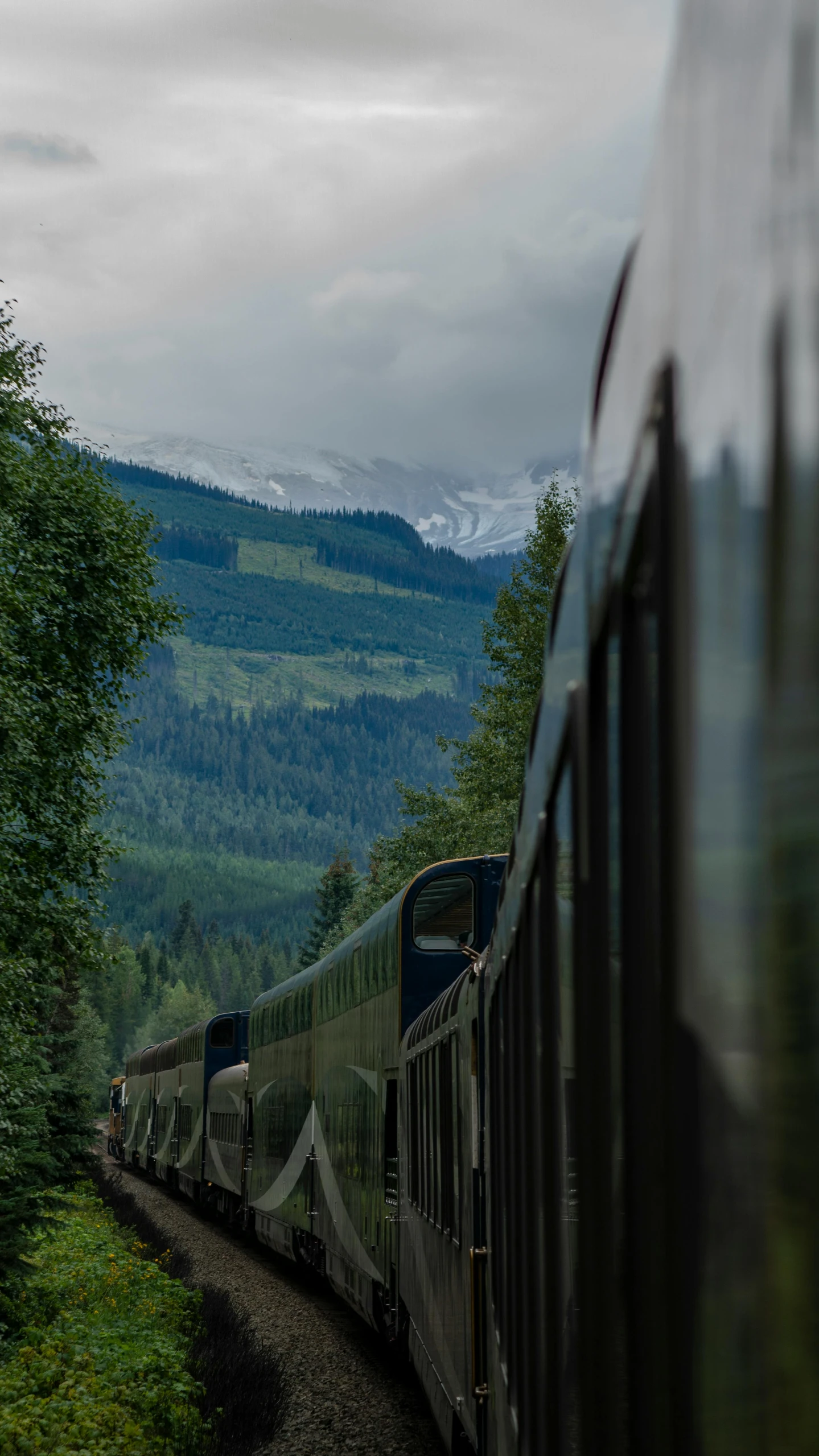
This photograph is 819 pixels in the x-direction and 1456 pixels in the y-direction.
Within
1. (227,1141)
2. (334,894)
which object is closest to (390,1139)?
(227,1141)

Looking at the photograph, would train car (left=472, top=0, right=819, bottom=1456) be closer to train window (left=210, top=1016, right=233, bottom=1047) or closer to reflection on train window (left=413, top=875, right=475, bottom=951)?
reflection on train window (left=413, top=875, right=475, bottom=951)

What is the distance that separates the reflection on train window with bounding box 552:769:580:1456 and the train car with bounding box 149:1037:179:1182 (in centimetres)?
3364

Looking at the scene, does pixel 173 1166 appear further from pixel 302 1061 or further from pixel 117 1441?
pixel 117 1441

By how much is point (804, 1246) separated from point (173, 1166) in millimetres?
36761

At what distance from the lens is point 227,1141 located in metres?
25.5

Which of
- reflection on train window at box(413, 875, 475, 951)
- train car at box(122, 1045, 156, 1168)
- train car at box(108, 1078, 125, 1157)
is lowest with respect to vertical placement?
train car at box(108, 1078, 125, 1157)

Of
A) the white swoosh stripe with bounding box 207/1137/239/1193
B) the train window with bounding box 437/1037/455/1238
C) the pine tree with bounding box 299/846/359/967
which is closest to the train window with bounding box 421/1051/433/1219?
the train window with bounding box 437/1037/455/1238

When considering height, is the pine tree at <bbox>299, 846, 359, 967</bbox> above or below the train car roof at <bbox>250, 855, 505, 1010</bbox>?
below

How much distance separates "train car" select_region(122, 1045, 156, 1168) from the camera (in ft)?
139

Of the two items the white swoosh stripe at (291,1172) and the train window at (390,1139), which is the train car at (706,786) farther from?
the white swoosh stripe at (291,1172)

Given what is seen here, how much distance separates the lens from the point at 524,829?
309cm

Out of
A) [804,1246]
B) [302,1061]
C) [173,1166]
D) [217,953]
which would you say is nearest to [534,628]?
[173,1166]

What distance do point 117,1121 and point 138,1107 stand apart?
1430 centimetres

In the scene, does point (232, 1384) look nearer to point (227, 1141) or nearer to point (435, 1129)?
point (435, 1129)
